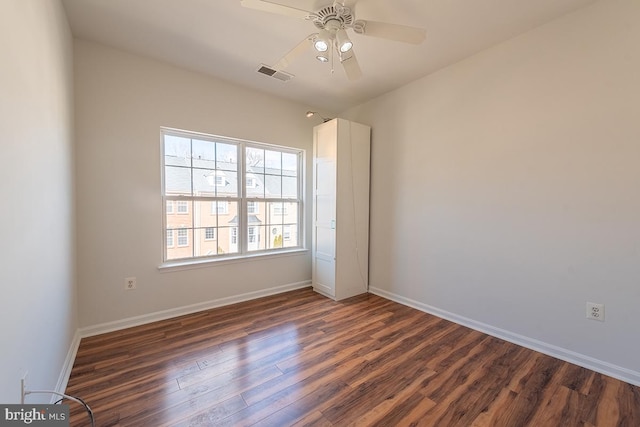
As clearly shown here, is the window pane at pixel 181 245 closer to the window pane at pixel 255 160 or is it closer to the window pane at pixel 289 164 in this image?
the window pane at pixel 255 160

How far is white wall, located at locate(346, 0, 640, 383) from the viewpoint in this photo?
1.87m

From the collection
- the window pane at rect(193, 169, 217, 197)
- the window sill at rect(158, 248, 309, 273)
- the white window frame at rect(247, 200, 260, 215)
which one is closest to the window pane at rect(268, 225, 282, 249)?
the window sill at rect(158, 248, 309, 273)

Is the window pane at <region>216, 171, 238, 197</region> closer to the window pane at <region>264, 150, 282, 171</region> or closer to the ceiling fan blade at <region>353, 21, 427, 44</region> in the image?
the window pane at <region>264, 150, 282, 171</region>

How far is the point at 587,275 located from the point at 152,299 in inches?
152

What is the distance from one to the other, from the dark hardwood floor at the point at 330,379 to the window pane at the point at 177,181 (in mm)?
1369

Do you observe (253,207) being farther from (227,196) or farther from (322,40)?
(322,40)

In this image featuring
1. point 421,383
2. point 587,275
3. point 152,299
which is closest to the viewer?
point 421,383

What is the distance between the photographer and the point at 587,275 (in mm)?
2014

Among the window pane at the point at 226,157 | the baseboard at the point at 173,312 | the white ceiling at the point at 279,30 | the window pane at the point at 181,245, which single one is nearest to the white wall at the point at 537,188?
the white ceiling at the point at 279,30

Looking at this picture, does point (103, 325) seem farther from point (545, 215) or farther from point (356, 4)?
point (545, 215)

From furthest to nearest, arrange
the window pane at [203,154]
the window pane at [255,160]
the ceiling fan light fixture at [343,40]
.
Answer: the window pane at [255,160] < the window pane at [203,154] < the ceiling fan light fixture at [343,40]

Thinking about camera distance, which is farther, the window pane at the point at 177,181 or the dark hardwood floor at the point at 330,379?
the window pane at the point at 177,181

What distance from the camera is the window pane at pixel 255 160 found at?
3.41 metres

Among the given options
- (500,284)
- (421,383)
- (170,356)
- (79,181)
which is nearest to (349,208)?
(500,284)
